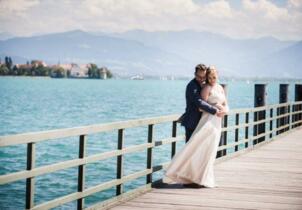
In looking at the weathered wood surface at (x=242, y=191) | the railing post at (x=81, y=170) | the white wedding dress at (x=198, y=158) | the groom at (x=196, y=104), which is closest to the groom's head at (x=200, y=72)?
the groom at (x=196, y=104)

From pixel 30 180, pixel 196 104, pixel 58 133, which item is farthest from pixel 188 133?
pixel 30 180

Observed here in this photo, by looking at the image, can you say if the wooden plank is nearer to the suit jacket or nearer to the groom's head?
the suit jacket

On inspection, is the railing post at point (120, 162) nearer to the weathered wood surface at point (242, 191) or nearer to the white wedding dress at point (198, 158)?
the weathered wood surface at point (242, 191)

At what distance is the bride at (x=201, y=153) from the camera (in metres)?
8.66

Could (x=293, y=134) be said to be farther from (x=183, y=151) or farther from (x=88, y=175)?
(x=183, y=151)

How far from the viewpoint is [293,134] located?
1994 cm

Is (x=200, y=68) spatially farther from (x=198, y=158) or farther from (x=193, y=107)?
(x=198, y=158)

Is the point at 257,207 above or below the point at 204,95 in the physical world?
below

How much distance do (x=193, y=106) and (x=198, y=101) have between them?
16 cm

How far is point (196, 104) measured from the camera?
8680 millimetres

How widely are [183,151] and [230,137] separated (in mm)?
31662

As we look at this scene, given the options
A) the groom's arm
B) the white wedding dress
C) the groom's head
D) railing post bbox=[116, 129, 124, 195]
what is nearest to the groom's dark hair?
the groom's head

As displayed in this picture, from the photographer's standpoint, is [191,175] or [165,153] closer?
[191,175]

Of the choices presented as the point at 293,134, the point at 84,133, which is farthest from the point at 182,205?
the point at 293,134
